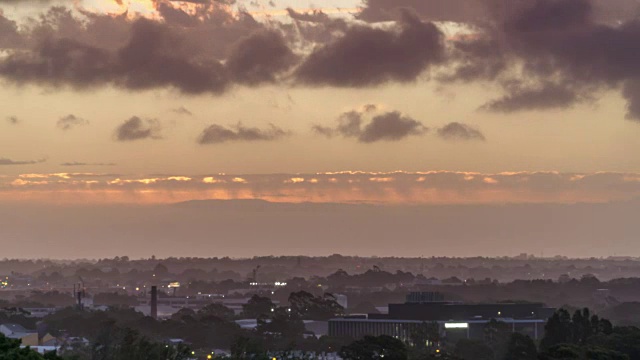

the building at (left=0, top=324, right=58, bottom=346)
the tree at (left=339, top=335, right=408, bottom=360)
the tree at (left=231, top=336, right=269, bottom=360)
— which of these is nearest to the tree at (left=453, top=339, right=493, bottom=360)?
the tree at (left=339, top=335, right=408, bottom=360)

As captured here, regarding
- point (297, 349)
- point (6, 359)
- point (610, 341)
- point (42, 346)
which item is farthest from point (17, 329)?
point (6, 359)

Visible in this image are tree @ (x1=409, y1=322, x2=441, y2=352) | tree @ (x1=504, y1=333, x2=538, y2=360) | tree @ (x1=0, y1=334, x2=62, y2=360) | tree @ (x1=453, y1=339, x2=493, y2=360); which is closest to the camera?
tree @ (x1=0, y1=334, x2=62, y2=360)

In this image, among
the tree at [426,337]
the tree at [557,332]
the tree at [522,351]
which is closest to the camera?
the tree at [522,351]

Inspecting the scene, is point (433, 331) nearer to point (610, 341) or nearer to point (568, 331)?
point (568, 331)

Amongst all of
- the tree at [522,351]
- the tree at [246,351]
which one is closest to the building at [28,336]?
the tree at [246,351]

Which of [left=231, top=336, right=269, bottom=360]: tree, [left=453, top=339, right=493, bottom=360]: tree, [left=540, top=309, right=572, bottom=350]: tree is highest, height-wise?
[left=540, top=309, right=572, bottom=350]: tree

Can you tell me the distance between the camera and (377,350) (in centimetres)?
13600

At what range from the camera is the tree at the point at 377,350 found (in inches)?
5266

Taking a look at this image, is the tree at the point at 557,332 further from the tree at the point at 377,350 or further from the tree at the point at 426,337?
the tree at the point at 426,337

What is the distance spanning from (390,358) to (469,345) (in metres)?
45.3

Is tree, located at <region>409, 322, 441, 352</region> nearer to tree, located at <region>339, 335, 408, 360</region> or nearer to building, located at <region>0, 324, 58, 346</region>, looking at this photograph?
tree, located at <region>339, 335, 408, 360</region>

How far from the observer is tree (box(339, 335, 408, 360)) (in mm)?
133750

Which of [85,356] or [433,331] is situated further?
[433,331]

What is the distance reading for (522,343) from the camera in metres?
148
